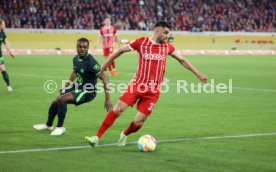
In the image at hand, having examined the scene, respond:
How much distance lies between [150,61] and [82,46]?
166 centimetres

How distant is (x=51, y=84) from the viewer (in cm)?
2145

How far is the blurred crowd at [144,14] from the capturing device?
46.0m

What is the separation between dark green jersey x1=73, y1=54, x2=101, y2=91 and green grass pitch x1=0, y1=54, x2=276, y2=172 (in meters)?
1.06

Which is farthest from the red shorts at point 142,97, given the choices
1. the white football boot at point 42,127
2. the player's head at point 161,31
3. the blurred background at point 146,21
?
the blurred background at point 146,21

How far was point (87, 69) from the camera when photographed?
439 inches

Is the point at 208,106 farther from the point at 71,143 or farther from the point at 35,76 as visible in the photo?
the point at 35,76

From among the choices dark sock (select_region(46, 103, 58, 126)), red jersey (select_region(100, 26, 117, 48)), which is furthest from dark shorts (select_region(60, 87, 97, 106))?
red jersey (select_region(100, 26, 117, 48))

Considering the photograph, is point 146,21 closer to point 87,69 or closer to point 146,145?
point 87,69

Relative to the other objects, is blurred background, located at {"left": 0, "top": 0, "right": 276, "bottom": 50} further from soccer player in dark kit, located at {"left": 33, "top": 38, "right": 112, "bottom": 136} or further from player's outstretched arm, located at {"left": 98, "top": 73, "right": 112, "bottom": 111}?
player's outstretched arm, located at {"left": 98, "top": 73, "right": 112, "bottom": 111}

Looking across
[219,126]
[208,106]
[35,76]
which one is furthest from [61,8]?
[219,126]

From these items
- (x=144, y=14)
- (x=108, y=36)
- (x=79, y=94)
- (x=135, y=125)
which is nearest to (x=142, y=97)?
(x=135, y=125)

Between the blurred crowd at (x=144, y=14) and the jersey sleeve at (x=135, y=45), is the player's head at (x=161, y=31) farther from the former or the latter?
the blurred crowd at (x=144, y=14)

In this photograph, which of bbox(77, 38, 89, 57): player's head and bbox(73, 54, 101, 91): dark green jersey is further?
bbox(73, 54, 101, 91): dark green jersey

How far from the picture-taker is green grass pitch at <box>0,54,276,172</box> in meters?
8.69
